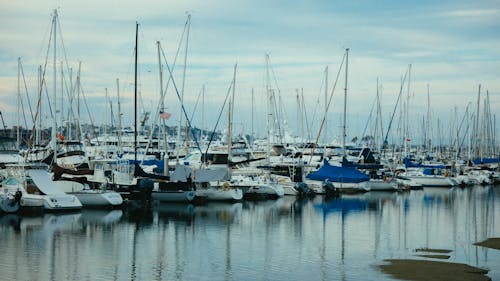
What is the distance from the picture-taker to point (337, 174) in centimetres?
6425

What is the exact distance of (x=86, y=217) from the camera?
135 ft

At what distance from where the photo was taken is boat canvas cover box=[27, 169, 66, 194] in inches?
1651

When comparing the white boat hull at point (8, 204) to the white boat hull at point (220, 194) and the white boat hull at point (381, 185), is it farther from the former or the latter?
the white boat hull at point (381, 185)

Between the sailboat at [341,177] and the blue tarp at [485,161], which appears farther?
the blue tarp at [485,161]

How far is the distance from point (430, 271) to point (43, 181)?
2436 cm

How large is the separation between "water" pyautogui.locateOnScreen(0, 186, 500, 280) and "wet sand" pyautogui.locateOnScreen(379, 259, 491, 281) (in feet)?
2.08

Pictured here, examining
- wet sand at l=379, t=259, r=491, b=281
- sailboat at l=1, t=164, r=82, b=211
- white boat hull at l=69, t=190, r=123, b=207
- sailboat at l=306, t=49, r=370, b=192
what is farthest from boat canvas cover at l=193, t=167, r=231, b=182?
wet sand at l=379, t=259, r=491, b=281

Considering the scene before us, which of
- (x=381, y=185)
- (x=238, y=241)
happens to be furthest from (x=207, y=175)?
(x=381, y=185)

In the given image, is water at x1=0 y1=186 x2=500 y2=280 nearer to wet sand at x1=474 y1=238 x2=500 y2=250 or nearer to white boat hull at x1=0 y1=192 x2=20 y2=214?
wet sand at x1=474 y1=238 x2=500 y2=250

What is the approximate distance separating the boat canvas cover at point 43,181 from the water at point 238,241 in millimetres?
1909

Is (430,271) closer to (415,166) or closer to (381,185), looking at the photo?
(381,185)

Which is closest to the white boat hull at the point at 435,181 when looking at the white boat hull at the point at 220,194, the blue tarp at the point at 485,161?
the blue tarp at the point at 485,161

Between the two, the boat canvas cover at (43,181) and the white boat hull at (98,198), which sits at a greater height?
the boat canvas cover at (43,181)

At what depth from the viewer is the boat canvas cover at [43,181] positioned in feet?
138
